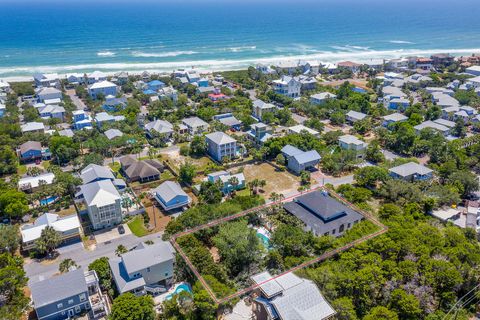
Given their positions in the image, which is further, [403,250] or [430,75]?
[430,75]

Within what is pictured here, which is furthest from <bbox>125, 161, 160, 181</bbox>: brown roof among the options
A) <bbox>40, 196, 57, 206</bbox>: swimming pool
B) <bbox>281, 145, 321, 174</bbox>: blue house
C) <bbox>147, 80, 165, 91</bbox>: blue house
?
<bbox>147, 80, 165, 91</bbox>: blue house

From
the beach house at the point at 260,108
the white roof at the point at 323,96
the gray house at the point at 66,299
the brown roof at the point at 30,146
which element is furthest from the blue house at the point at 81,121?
the white roof at the point at 323,96

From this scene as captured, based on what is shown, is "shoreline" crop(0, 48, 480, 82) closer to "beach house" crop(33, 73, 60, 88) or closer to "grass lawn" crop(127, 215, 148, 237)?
"beach house" crop(33, 73, 60, 88)

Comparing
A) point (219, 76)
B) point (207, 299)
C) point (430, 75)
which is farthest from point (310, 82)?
point (207, 299)

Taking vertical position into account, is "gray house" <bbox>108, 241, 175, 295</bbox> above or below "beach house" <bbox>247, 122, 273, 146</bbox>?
below

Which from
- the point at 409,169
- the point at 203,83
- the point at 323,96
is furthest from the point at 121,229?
the point at 203,83

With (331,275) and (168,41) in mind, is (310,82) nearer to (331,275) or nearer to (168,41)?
(331,275)

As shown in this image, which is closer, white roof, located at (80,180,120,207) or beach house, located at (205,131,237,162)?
white roof, located at (80,180,120,207)
